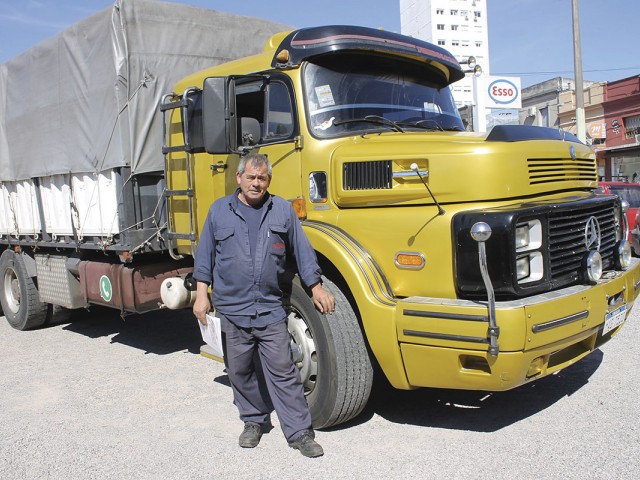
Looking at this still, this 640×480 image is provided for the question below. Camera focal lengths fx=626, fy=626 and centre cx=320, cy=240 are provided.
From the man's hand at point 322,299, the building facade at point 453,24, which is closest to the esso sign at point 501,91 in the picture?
the man's hand at point 322,299

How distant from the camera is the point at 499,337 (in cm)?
338

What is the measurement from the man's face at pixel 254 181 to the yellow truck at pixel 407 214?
485mm

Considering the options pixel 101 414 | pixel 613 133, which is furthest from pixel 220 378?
pixel 613 133

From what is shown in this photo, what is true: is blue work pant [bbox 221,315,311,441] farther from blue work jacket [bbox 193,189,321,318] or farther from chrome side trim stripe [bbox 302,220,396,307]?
chrome side trim stripe [bbox 302,220,396,307]

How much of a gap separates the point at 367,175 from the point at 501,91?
17.2 m

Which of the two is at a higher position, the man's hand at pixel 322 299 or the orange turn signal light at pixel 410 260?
the orange turn signal light at pixel 410 260

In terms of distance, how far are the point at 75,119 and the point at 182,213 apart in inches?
76.4

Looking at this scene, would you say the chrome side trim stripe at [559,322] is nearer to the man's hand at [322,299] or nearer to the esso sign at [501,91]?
the man's hand at [322,299]

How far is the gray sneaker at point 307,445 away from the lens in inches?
152

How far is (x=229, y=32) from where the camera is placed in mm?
6379

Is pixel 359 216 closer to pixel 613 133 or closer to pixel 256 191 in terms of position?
pixel 256 191

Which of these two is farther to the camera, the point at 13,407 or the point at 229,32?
the point at 229,32

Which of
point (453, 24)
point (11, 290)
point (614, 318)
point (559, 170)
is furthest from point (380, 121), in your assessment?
point (453, 24)

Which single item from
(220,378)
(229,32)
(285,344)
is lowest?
(220,378)
